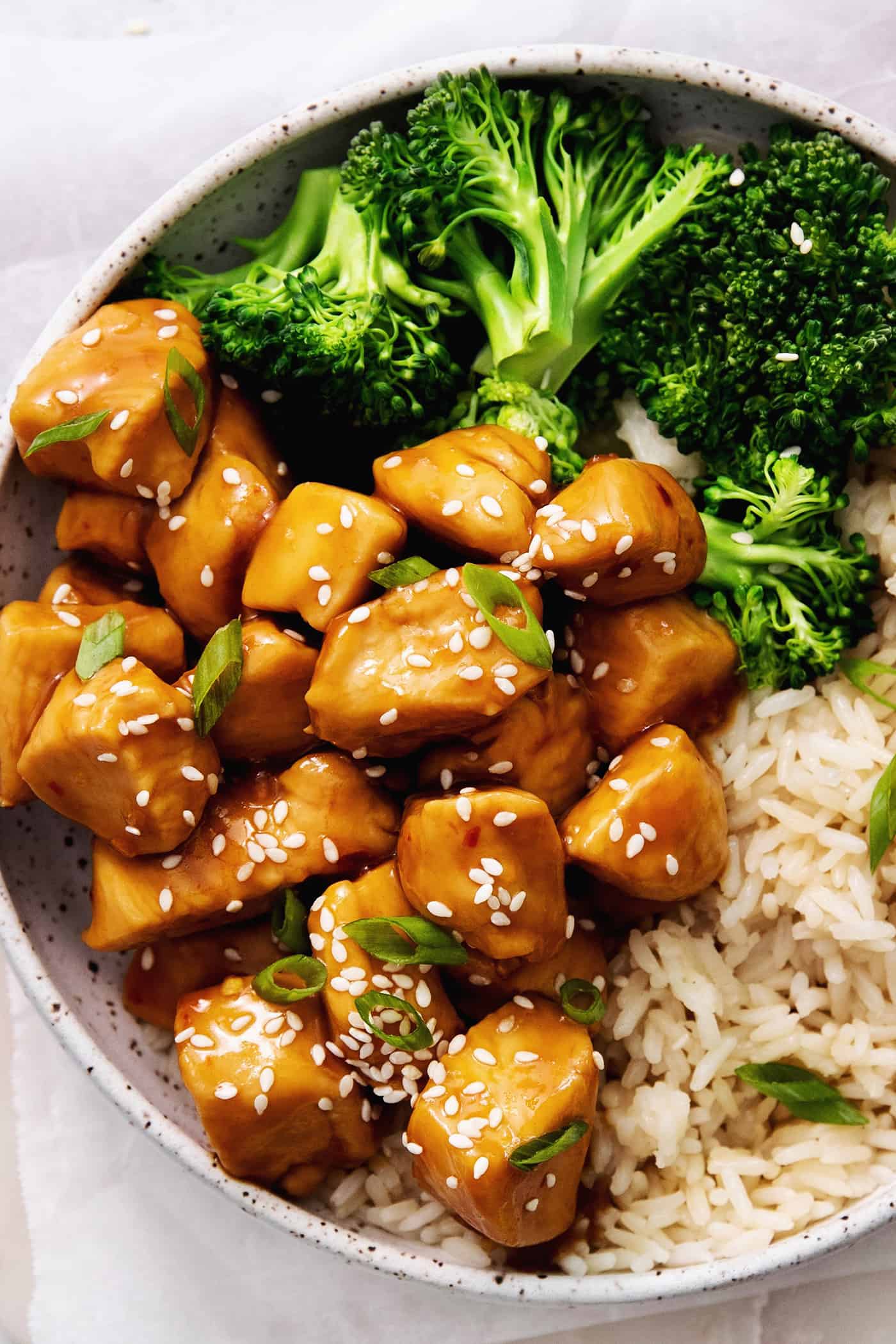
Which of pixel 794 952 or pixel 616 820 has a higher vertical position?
pixel 616 820

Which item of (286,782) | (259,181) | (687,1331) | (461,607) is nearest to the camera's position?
(461,607)

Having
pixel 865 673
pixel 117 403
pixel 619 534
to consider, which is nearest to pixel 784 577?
pixel 865 673

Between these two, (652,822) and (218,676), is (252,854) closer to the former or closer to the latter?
(218,676)

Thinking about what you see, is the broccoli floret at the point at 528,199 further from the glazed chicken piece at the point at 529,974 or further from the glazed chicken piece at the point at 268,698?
the glazed chicken piece at the point at 529,974

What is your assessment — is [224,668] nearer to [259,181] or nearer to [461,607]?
[461,607]

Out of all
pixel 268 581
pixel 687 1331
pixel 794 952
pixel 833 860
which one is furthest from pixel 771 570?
pixel 687 1331

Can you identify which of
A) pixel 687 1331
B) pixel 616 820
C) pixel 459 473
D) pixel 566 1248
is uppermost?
pixel 459 473

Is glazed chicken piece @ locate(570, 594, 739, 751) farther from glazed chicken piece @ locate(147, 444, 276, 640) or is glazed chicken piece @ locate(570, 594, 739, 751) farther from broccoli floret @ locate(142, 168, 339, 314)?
broccoli floret @ locate(142, 168, 339, 314)

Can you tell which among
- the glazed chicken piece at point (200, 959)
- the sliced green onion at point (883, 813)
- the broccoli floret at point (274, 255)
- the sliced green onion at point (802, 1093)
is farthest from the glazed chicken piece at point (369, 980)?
the broccoli floret at point (274, 255)
